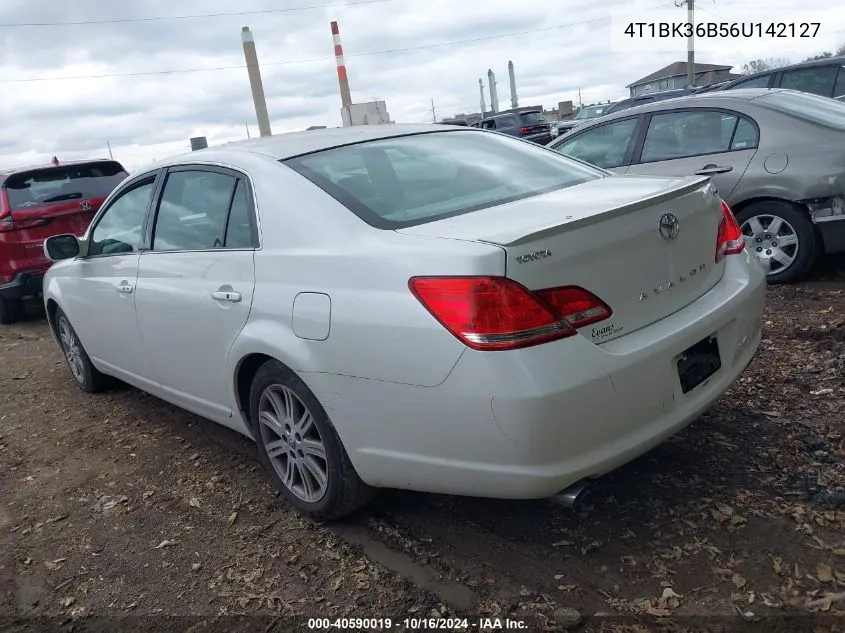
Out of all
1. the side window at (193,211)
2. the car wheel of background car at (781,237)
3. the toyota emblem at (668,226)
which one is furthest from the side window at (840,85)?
the side window at (193,211)

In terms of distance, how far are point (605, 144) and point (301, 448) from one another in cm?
464

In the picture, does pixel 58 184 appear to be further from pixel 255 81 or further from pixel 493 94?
pixel 493 94

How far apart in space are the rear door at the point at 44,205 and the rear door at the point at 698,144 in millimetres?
5788

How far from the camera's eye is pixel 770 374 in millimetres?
3996

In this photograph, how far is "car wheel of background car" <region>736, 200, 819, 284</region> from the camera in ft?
17.8

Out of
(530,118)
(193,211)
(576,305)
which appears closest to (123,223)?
(193,211)

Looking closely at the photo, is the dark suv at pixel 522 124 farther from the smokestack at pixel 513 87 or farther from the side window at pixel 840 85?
the smokestack at pixel 513 87

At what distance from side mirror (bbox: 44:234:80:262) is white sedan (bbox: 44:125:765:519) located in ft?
3.79

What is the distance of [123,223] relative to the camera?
4.35 meters

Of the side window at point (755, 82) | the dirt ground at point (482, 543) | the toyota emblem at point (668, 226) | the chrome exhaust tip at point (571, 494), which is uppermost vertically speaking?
the side window at point (755, 82)

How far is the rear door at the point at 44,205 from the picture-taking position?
7.85 m

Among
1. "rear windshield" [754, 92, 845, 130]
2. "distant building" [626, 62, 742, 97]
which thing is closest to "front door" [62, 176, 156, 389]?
"rear windshield" [754, 92, 845, 130]

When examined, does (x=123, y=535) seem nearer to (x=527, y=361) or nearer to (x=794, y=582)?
(x=527, y=361)

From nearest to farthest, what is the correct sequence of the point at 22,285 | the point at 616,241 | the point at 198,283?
the point at 616,241 < the point at 198,283 < the point at 22,285
